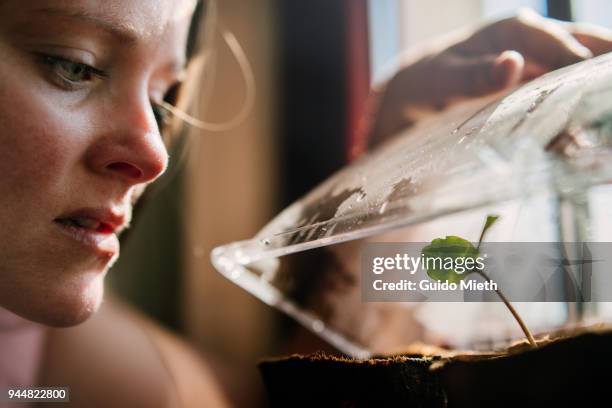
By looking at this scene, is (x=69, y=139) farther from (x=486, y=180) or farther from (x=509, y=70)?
(x=509, y=70)

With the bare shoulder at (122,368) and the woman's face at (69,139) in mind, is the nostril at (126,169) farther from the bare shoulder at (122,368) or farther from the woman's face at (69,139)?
the bare shoulder at (122,368)

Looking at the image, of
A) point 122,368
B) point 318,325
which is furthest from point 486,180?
point 122,368

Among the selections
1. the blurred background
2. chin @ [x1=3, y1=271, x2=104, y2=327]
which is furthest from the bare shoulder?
chin @ [x1=3, y1=271, x2=104, y2=327]

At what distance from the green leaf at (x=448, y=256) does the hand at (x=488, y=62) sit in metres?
0.21

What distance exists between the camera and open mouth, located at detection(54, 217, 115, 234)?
0.45 meters

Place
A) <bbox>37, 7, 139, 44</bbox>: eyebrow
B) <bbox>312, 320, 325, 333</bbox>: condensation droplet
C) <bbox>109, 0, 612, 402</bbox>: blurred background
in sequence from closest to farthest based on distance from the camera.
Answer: <bbox>37, 7, 139, 44</bbox>: eyebrow
<bbox>312, 320, 325, 333</bbox>: condensation droplet
<bbox>109, 0, 612, 402</bbox>: blurred background

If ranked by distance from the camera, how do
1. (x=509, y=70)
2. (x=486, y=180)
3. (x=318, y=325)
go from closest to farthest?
(x=486, y=180) < (x=509, y=70) < (x=318, y=325)

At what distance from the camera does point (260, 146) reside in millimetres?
1333

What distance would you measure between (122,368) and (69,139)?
460 mm

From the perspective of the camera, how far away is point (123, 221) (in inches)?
19.9

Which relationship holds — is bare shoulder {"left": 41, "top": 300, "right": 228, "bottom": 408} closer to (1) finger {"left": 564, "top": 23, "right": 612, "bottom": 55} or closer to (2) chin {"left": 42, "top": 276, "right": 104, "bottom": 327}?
(2) chin {"left": 42, "top": 276, "right": 104, "bottom": 327}

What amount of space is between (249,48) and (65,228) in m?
0.97

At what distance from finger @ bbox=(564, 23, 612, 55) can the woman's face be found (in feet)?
1.20

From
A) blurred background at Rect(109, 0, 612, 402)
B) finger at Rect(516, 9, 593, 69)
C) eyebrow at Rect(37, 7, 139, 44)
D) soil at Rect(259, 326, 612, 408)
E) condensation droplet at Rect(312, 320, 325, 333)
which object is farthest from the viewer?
blurred background at Rect(109, 0, 612, 402)
